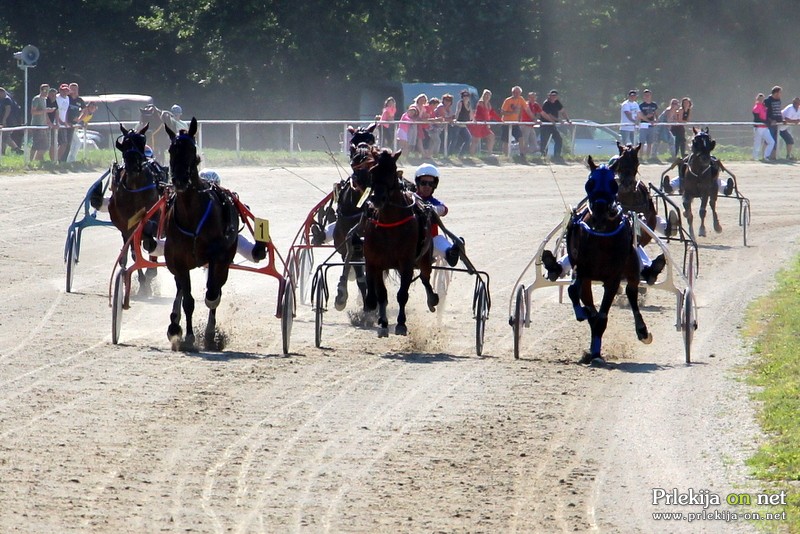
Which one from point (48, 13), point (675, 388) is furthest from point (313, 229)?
point (48, 13)

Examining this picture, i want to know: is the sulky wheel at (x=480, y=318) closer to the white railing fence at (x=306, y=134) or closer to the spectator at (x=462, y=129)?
the white railing fence at (x=306, y=134)

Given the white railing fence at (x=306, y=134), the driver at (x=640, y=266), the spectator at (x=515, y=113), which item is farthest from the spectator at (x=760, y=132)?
the driver at (x=640, y=266)

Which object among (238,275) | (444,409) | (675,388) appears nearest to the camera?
(444,409)

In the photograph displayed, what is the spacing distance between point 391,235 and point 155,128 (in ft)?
22.6

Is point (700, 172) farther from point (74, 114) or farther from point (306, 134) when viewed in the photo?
point (306, 134)

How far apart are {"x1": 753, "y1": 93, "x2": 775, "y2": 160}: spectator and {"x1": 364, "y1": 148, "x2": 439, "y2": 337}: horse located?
20.1 m

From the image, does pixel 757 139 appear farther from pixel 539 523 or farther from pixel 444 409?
pixel 539 523

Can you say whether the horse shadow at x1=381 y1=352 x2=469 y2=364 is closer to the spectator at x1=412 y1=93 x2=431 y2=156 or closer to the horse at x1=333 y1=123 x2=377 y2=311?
the horse at x1=333 y1=123 x2=377 y2=311

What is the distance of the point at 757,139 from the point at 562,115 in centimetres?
473

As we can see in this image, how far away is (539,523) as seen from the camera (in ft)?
20.3

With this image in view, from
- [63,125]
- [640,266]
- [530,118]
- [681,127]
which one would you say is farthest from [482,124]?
[640,266]

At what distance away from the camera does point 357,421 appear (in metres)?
8.14

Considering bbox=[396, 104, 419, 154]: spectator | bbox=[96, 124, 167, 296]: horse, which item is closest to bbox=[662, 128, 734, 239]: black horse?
bbox=[396, 104, 419, 154]: spectator

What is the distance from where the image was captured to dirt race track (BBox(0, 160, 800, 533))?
6352mm
